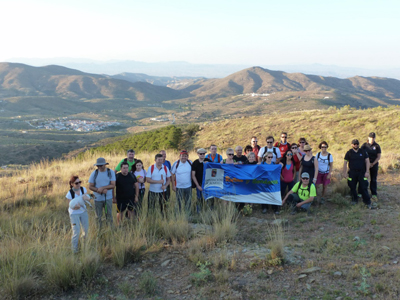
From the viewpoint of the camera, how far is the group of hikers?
6309 mm

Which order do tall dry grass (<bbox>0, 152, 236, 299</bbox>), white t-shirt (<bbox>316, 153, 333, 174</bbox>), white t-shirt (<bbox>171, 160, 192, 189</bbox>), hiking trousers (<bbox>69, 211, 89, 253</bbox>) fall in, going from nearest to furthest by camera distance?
tall dry grass (<bbox>0, 152, 236, 299</bbox>), hiking trousers (<bbox>69, 211, 89, 253</bbox>), white t-shirt (<bbox>171, 160, 192, 189</bbox>), white t-shirt (<bbox>316, 153, 333, 174</bbox>)

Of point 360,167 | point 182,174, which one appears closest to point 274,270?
point 182,174

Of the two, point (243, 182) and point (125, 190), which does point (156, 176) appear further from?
point (243, 182)

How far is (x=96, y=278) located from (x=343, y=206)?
6064mm

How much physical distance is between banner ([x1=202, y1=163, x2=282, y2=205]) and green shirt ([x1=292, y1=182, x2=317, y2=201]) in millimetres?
437

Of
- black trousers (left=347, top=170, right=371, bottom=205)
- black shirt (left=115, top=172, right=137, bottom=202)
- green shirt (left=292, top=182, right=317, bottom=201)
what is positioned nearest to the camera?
black shirt (left=115, top=172, right=137, bottom=202)

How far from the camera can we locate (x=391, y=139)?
17.4 metres

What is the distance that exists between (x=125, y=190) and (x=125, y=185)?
0.34 feet

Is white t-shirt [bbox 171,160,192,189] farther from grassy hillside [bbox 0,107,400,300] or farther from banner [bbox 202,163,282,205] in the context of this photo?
banner [bbox 202,163,282,205]

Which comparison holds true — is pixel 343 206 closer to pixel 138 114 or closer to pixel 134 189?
pixel 134 189

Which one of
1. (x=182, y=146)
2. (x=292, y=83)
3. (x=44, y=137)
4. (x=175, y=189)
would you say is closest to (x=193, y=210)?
(x=175, y=189)

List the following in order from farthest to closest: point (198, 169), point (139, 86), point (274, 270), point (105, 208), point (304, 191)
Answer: point (139, 86) → point (198, 169) → point (304, 191) → point (105, 208) → point (274, 270)

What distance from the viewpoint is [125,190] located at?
6.35 metres

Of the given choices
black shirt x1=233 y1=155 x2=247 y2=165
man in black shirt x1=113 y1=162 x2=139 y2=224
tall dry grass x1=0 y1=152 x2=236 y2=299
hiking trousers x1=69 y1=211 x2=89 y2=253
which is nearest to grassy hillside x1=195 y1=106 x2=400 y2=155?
black shirt x1=233 y1=155 x2=247 y2=165
